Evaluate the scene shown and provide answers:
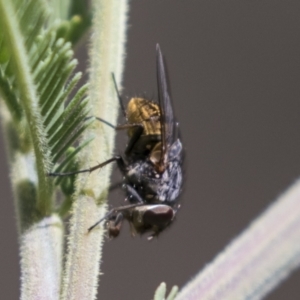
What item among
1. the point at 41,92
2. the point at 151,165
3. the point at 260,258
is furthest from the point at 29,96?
the point at 151,165

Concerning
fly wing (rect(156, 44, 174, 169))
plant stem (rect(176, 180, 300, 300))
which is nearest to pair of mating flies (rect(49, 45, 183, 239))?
fly wing (rect(156, 44, 174, 169))

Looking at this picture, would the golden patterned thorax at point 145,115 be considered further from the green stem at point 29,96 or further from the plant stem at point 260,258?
the plant stem at point 260,258

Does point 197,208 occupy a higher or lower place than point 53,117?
lower

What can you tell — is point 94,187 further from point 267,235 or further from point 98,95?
point 267,235

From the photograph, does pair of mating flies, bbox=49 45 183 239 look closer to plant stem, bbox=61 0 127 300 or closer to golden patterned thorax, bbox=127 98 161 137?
golden patterned thorax, bbox=127 98 161 137

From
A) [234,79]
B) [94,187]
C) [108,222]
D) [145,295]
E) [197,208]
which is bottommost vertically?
[145,295]

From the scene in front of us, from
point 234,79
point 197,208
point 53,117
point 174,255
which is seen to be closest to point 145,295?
point 174,255
